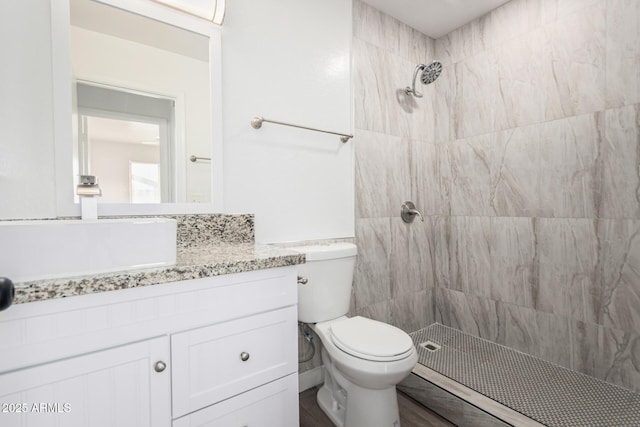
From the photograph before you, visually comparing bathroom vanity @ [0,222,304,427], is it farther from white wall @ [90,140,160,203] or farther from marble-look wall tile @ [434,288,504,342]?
marble-look wall tile @ [434,288,504,342]

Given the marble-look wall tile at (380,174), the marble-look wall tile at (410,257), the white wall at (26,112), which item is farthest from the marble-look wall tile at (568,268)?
the white wall at (26,112)

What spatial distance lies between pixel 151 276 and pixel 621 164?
86.8 inches

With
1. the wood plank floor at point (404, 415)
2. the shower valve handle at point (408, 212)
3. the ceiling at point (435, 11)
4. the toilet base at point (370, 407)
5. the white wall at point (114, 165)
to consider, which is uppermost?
the ceiling at point (435, 11)

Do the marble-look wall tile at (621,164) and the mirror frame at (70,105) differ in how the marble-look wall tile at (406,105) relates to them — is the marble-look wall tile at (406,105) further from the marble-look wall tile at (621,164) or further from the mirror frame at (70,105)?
the mirror frame at (70,105)

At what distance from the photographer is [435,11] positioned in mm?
2059

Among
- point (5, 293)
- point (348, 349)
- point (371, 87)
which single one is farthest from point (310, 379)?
point (371, 87)

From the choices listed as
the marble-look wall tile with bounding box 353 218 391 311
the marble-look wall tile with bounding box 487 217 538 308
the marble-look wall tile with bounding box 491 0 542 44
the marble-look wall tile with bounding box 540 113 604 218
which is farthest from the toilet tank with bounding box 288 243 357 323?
the marble-look wall tile with bounding box 491 0 542 44

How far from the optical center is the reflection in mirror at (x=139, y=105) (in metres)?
1.14

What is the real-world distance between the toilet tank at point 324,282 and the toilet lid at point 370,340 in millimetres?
96

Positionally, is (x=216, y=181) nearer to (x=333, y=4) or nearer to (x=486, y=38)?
(x=333, y=4)

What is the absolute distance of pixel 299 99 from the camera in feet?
5.57

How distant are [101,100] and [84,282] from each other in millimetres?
839

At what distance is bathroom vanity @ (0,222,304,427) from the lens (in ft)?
2.19

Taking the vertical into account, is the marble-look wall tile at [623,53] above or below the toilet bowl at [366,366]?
above
